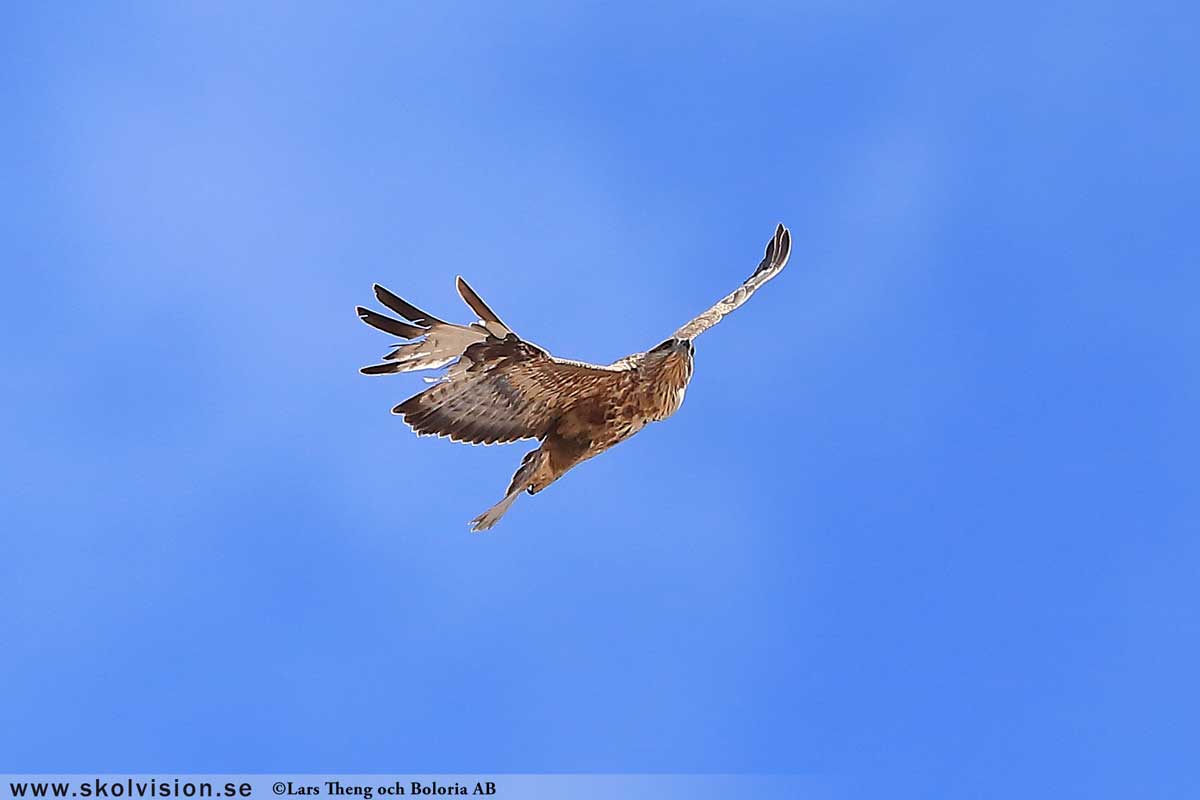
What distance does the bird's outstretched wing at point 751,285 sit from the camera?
519 inches

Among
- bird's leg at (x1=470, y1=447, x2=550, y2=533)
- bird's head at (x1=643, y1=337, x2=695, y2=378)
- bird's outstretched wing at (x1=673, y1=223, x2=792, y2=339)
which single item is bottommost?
bird's leg at (x1=470, y1=447, x2=550, y2=533)

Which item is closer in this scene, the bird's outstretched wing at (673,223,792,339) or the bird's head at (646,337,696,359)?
the bird's head at (646,337,696,359)

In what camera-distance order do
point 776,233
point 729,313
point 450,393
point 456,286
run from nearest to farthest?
point 456,286, point 450,393, point 729,313, point 776,233

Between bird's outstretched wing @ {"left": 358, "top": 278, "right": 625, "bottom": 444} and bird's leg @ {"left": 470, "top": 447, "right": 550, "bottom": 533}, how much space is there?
0.96ft

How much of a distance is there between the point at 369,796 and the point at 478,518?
9.24ft

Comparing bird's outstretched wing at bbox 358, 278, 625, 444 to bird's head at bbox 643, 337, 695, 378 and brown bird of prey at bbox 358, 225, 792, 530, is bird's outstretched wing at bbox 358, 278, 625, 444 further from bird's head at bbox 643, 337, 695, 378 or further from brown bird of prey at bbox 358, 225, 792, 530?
bird's head at bbox 643, 337, 695, 378

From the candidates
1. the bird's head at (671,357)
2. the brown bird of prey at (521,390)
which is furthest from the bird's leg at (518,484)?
the bird's head at (671,357)

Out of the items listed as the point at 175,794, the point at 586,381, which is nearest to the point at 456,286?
the point at 586,381

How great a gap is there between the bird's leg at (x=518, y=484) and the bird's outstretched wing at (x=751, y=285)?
2068 mm

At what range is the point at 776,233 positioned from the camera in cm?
1530

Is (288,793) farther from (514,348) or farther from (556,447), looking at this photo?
(514,348)

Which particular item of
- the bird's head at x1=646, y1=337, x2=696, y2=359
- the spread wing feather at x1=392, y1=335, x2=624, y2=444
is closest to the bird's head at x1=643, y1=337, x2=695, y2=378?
the bird's head at x1=646, y1=337, x2=696, y2=359

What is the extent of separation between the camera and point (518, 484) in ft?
38.8

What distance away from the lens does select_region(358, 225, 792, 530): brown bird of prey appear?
1024 centimetres
